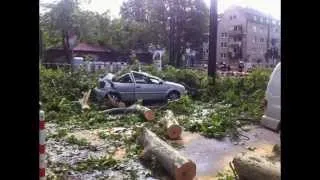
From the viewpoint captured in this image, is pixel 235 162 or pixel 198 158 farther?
pixel 198 158

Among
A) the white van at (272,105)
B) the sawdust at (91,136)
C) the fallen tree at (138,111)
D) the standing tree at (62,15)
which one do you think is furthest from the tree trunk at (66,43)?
the white van at (272,105)

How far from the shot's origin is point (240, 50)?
176 feet

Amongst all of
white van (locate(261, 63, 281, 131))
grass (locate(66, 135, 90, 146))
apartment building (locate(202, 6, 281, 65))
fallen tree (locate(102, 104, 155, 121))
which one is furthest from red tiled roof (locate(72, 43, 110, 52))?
white van (locate(261, 63, 281, 131))

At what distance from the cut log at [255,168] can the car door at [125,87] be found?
8.74 meters

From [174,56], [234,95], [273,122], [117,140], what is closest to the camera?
[273,122]

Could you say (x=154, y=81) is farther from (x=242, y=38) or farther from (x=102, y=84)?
(x=242, y=38)

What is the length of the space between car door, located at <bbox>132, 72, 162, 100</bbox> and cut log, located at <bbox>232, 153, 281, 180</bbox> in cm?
895

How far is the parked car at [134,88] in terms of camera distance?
45.0 feet

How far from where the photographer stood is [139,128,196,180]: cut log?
5508mm

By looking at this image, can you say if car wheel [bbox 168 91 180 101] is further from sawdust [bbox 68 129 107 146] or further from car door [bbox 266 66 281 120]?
car door [bbox 266 66 281 120]

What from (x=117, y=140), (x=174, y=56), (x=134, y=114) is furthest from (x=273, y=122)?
(x=174, y=56)

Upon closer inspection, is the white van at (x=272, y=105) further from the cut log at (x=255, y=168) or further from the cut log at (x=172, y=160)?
the cut log at (x=172, y=160)

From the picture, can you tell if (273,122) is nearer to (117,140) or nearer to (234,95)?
(117,140)
